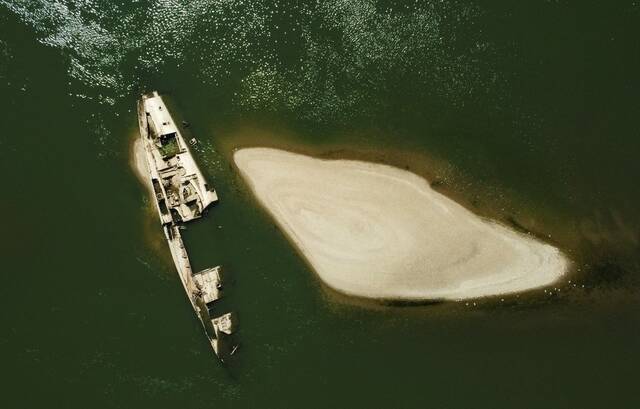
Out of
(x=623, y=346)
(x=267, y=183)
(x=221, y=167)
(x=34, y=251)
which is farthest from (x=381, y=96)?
(x=34, y=251)

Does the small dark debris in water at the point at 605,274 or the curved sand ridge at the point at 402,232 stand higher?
the curved sand ridge at the point at 402,232

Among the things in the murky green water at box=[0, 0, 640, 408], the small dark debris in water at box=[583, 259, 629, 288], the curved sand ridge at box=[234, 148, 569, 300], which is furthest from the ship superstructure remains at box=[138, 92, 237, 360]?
the small dark debris in water at box=[583, 259, 629, 288]

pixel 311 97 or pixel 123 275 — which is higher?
pixel 311 97

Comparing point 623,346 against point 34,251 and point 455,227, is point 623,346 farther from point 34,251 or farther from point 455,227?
point 34,251

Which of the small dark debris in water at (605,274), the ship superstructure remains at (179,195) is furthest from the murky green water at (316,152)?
the ship superstructure remains at (179,195)

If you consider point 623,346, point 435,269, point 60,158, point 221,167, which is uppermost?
point 60,158

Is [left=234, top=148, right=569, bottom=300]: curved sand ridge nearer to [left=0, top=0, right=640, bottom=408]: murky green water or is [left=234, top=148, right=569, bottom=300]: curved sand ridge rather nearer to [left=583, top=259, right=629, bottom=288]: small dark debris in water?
[left=0, top=0, right=640, bottom=408]: murky green water

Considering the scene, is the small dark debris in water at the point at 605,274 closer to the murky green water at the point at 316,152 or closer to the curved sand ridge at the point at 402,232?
the murky green water at the point at 316,152
